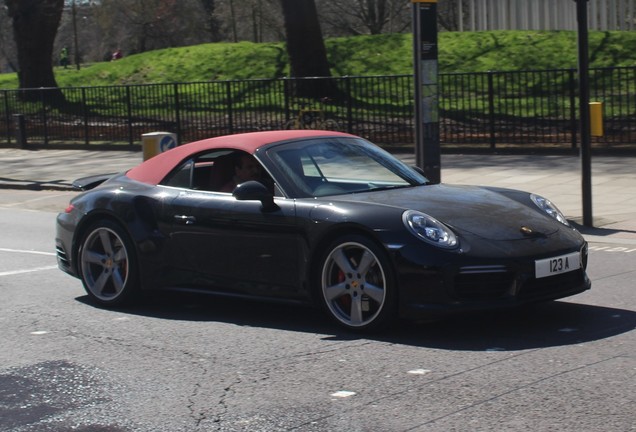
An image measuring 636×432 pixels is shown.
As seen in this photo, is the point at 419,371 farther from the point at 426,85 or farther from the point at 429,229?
the point at 426,85

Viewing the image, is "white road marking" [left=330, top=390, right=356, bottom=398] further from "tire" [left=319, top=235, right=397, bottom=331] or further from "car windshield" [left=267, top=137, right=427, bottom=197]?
"car windshield" [left=267, top=137, right=427, bottom=197]

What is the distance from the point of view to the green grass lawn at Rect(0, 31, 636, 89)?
2612 cm

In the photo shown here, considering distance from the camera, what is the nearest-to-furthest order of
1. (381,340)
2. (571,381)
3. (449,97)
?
(571,381) < (381,340) < (449,97)

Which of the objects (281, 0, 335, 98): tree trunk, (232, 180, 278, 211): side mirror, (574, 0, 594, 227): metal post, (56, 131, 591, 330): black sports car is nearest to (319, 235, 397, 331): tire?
→ (56, 131, 591, 330): black sports car

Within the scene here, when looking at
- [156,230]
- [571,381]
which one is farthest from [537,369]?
[156,230]

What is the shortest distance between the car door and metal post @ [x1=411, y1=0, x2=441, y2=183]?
5302 mm

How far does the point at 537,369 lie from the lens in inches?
248

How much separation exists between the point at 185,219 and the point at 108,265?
0.95 metres

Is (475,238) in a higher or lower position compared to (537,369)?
higher

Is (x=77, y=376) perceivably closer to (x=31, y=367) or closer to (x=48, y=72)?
(x=31, y=367)

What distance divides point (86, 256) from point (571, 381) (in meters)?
4.32

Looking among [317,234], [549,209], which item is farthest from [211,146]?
[549,209]

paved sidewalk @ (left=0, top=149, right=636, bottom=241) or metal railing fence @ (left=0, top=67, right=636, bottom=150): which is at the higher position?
metal railing fence @ (left=0, top=67, right=636, bottom=150)

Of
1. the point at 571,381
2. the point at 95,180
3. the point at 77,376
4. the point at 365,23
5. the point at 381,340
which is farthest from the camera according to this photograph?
the point at 365,23
